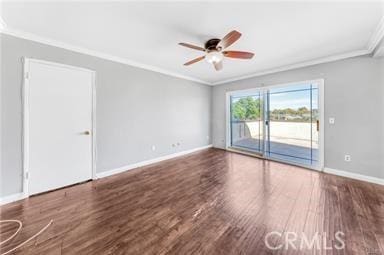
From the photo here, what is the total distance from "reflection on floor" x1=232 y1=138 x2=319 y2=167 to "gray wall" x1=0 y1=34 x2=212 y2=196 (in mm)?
1492

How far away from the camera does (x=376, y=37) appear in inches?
95.0

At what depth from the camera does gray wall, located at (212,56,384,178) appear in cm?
289

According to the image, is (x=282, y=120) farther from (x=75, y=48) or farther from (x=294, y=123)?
(x=75, y=48)

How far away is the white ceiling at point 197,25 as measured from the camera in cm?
185

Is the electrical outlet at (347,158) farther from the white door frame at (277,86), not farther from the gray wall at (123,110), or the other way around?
the gray wall at (123,110)

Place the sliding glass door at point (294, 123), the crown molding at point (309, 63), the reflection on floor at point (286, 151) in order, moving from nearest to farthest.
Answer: the crown molding at point (309, 63)
the sliding glass door at point (294, 123)
the reflection on floor at point (286, 151)

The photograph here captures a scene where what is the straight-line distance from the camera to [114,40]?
264 centimetres

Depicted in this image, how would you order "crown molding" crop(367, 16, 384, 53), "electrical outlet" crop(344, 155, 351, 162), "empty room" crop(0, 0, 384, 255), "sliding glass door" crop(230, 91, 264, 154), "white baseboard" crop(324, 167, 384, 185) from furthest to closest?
"sliding glass door" crop(230, 91, 264, 154)
"electrical outlet" crop(344, 155, 351, 162)
"white baseboard" crop(324, 167, 384, 185)
"crown molding" crop(367, 16, 384, 53)
"empty room" crop(0, 0, 384, 255)

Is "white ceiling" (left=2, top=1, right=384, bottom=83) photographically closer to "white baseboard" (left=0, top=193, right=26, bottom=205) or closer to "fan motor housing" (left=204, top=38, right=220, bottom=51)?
"fan motor housing" (left=204, top=38, right=220, bottom=51)
